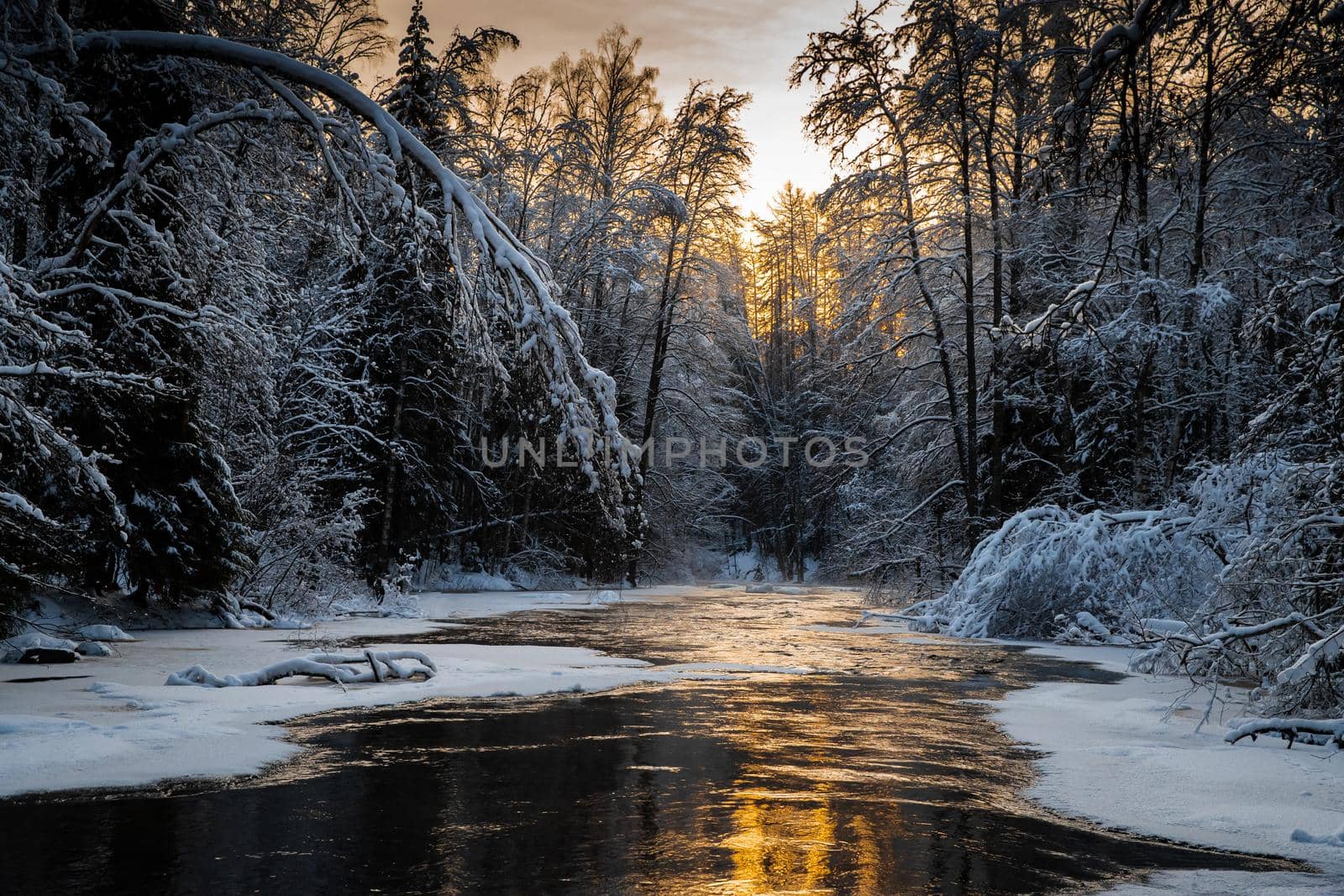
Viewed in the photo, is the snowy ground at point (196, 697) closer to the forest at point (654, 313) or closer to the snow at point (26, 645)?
the snow at point (26, 645)

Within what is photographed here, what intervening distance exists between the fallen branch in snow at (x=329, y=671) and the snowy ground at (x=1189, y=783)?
16.6 ft

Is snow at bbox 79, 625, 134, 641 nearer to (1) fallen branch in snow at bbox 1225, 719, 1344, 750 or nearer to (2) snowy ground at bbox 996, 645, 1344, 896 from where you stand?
(2) snowy ground at bbox 996, 645, 1344, 896

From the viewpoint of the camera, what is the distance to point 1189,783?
A: 573cm

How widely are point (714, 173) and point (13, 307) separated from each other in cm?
2509

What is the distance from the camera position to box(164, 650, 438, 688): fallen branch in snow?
8328 millimetres

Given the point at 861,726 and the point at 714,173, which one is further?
the point at 714,173

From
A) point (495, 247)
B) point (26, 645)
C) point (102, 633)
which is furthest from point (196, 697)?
point (102, 633)

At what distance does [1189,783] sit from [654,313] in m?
26.3

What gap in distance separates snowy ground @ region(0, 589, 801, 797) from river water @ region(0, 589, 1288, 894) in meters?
0.41

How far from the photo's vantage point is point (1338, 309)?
18.6 feet

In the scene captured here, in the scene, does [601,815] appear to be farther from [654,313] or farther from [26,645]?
[654,313]

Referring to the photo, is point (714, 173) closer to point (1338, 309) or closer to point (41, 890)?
point (1338, 309)

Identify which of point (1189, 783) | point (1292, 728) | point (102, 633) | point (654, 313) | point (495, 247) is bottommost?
point (1189, 783)

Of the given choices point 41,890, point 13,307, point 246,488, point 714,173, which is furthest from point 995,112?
point 41,890
